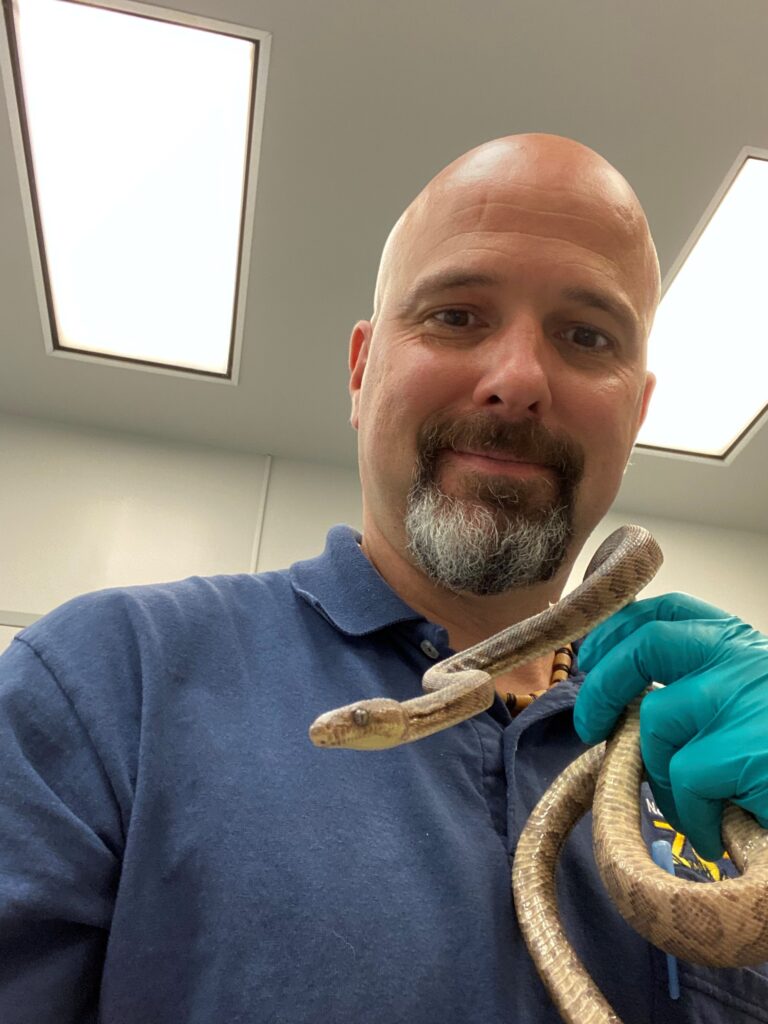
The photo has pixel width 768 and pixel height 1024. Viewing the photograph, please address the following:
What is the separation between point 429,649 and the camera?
151 centimetres

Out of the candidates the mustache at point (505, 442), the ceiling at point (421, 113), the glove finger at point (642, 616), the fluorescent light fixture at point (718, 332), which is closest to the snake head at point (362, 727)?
the glove finger at point (642, 616)

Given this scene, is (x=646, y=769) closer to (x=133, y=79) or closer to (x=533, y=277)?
(x=533, y=277)

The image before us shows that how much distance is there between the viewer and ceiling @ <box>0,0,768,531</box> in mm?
2420

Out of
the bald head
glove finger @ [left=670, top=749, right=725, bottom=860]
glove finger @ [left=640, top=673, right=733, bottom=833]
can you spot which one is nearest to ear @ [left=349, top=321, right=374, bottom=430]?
the bald head

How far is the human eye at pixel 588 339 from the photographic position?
1.79 metres

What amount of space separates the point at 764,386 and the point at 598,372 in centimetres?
286

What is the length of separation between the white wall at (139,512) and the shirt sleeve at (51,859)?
316 cm

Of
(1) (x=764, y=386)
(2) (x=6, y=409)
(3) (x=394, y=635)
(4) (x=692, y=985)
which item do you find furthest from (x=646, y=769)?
(2) (x=6, y=409)

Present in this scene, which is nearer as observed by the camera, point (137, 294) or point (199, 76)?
point (199, 76)

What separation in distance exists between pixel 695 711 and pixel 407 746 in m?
0.50

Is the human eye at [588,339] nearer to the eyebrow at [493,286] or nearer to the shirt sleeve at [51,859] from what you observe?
the eyebrow at [493,286]

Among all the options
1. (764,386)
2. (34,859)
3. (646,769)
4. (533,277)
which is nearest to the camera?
(34,859)

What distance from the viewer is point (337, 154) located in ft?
9.48

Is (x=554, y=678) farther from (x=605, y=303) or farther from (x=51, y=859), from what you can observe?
(x=51, y=859)
